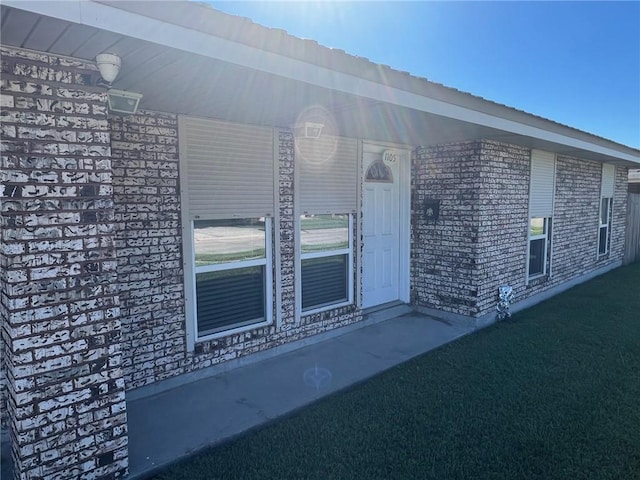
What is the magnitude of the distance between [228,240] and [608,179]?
1018 centimetres

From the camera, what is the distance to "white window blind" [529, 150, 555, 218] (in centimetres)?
717

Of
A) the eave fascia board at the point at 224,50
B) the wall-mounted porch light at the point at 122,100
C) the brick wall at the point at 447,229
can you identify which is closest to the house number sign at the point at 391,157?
the brick wall at the point at 447,229

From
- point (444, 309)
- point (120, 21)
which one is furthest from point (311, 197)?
point (120, 21)

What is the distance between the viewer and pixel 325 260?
5672 mm

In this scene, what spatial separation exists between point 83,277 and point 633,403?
4748mm

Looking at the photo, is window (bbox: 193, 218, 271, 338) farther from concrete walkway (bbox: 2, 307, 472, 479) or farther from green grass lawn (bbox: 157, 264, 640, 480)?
green grass lawn (bbox: 157, 264, 640, 480)

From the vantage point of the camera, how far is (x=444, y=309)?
6.51 metres

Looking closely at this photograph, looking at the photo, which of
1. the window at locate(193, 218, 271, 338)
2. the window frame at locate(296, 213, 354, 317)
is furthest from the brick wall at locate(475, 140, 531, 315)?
the window at locate(193, 218, 271, 338)

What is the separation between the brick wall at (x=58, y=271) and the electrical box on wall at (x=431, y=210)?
4.98 metres

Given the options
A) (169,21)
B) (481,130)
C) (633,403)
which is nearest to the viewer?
(169,21)

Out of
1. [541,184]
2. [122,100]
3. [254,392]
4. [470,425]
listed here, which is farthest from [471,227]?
[122,100]

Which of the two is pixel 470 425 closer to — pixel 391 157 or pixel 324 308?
pixel 324 308

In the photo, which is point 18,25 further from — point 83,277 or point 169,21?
point 83,277

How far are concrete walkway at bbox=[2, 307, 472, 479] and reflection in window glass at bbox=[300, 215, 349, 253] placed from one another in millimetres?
1279
